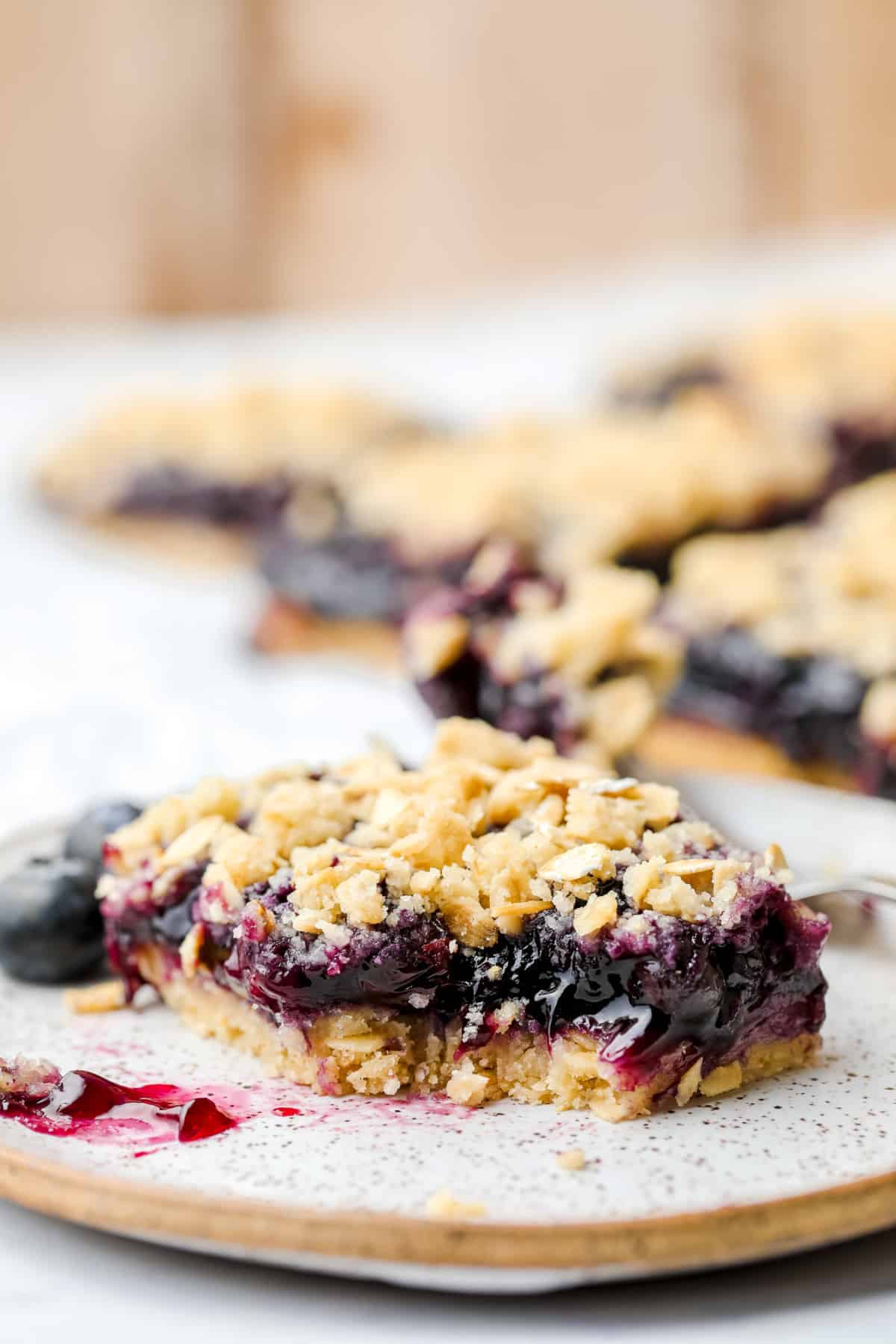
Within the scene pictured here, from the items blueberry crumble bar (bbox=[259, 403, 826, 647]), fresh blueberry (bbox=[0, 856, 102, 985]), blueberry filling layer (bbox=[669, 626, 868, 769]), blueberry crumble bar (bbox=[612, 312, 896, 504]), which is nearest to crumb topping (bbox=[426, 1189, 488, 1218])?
fresh blueberry (bbox=[0, 856, 102, 985])

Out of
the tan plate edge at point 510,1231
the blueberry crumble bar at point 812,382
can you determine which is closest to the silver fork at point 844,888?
the tan plate edge at point 510,1231

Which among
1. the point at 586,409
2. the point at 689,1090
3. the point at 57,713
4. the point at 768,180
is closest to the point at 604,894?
the point at 689,1090

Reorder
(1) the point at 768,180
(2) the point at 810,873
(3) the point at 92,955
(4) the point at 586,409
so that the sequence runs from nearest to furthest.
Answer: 1. (3) the point at 92,955
2. (2) the point at 810,873
3. (4) the point at 586,409
4. (1) the point at 768,180

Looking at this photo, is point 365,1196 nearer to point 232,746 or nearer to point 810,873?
point 810,873

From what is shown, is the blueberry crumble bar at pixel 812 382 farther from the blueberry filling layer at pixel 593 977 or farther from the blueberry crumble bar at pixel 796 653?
the blueberry filling layer at pixel 593 977

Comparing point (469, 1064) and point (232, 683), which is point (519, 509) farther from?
point (469, 1064)

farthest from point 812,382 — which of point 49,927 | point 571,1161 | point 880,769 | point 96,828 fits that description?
point 571,1161

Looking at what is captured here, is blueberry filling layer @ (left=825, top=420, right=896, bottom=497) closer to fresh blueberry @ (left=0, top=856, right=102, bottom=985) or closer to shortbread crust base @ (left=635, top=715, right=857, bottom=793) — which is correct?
shortbread crust base @ (left=635, top=715, right=857, bottom=793)
